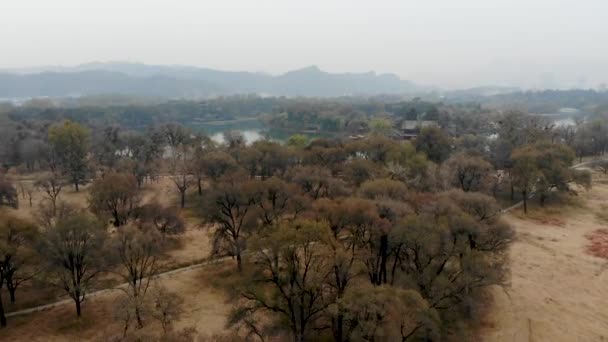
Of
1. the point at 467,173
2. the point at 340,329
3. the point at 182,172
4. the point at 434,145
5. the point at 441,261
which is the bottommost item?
the point at 340,329

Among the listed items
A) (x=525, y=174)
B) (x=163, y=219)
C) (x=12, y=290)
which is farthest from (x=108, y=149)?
(x=525, y=174)

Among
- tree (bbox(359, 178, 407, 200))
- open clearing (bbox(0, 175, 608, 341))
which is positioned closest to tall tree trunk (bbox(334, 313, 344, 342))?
open clearing (bbox(0, 175, 608, 341))

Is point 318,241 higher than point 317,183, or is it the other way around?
point 318,241

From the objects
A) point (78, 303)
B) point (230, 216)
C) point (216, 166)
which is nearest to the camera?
point (78, 303)

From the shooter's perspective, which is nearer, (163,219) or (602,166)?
(163,219)

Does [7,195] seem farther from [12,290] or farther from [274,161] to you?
[274,161]

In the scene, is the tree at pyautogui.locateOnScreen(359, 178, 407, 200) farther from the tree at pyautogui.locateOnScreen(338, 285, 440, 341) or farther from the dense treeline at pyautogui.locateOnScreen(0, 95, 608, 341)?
the tree at pyautogui.locateOnScreen(338, 285, 440, 341)

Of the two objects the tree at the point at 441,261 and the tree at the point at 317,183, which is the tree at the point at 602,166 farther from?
the tree at the point at 441,261
